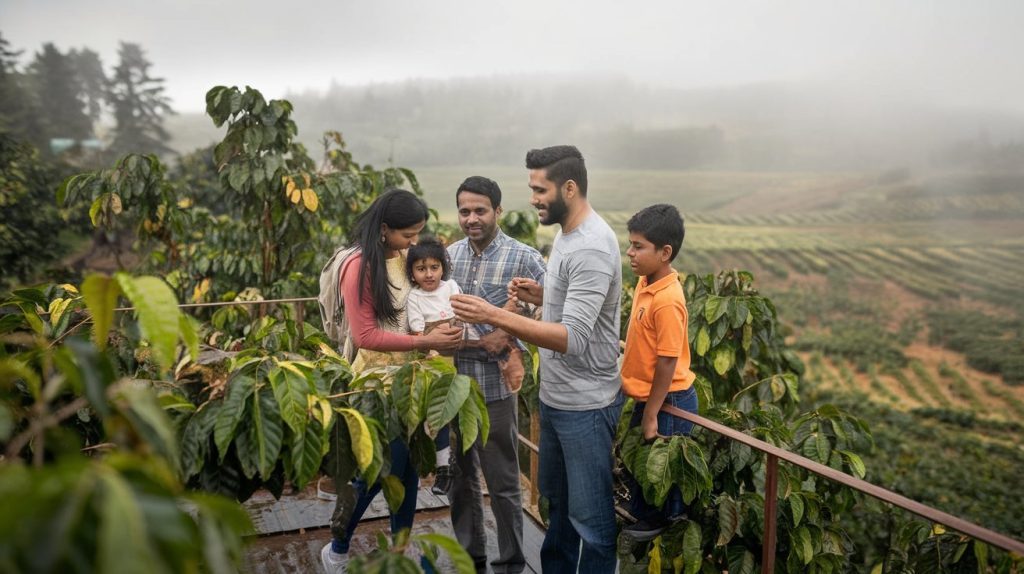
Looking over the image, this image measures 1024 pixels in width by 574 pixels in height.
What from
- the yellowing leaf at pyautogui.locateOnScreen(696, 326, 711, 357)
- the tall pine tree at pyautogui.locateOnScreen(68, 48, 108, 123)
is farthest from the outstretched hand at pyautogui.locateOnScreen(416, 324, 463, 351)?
the tall pine tree at pyautogui.locateOnScreen(68, 48, 108, 123)

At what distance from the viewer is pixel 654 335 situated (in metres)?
1.83

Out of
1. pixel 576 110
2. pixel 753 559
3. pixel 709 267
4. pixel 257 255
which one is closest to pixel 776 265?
pixel 709 267

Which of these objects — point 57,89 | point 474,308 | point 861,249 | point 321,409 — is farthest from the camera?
point 57,89

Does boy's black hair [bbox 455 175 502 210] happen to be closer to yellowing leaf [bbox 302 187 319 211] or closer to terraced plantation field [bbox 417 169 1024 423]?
yellowing leaf [bbox 302 187 319 211]

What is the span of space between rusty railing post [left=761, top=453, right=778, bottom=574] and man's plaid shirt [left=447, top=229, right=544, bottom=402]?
2.46 ft

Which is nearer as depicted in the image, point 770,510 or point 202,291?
point 770,510

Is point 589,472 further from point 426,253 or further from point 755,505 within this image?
point 426,253

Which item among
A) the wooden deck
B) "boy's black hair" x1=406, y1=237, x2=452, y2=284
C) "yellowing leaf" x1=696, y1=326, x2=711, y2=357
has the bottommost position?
the wooden deck

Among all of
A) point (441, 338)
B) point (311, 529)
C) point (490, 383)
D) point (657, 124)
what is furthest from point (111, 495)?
point (657, 124)

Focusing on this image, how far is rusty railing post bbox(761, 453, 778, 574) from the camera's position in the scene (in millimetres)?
1703

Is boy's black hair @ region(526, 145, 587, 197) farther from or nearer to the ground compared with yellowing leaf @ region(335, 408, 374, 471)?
farther from the ground

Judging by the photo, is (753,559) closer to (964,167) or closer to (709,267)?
(709,267)

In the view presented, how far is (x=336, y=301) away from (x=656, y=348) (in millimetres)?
904

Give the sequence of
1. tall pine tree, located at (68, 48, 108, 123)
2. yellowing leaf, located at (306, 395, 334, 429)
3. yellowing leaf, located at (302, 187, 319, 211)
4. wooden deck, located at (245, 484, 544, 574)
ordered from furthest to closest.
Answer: tall pine tree, located at (68, 48, 108, 123)
yellowing leaf, located at (302, 187, 319, 211)
wooden deck, located at (245, 484, 544, 574)
yellowing leaf, located at (306, 395, 334, 429)
